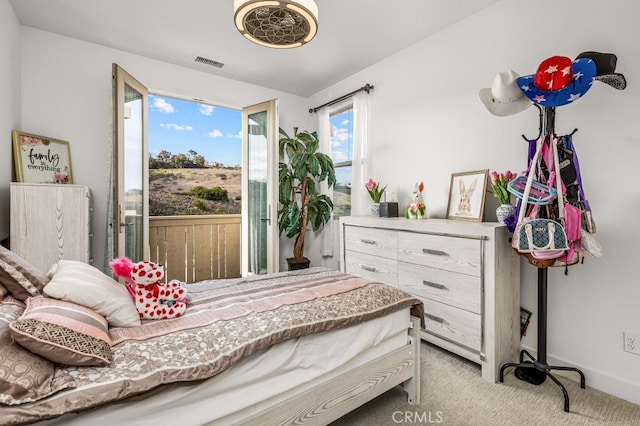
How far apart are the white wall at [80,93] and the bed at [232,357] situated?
82.7 inches

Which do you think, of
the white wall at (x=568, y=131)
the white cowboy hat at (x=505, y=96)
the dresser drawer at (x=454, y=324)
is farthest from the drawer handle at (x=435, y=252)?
the white cowboy hat at (x=505, y=96)

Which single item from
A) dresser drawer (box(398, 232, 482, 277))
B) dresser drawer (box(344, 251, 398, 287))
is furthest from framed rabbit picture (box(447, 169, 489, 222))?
dresser drawer (box(344, 251, 398, 287))

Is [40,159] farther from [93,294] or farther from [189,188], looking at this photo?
[93,294]

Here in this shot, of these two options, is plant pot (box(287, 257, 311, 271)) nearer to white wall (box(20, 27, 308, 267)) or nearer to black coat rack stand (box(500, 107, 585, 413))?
white wall (box(20, 27, 308, 267))

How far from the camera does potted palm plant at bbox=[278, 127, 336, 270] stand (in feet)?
12.1

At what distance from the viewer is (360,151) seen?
3621mm

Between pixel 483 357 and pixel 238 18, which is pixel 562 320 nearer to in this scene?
pixel 483 357

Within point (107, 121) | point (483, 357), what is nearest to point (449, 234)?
point (483, 357)

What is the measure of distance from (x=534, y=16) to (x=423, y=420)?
8.97 ft

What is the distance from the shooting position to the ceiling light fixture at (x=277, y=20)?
1.72 metres

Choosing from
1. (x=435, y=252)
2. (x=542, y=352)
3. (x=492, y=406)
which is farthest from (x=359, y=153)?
(x=492, y=406)

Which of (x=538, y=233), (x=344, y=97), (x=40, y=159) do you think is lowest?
(x=538, y=233)

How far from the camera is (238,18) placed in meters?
1.83

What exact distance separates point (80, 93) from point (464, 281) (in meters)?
3.79
